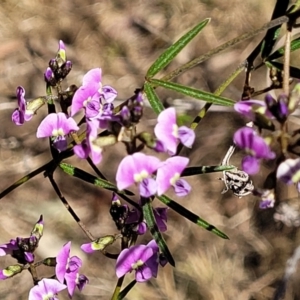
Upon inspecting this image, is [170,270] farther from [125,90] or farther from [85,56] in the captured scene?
[85,56]

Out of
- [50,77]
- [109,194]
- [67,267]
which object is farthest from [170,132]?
[109,194]

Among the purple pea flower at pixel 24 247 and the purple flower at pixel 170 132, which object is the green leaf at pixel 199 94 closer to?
the purple flower at pixel 170 132

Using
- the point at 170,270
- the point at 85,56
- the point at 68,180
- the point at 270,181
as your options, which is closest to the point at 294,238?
the point at 170,270

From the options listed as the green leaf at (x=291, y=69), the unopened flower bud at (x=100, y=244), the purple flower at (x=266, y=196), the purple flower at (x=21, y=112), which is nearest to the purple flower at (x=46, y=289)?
the unopened flower bud at (x=100, y=244)

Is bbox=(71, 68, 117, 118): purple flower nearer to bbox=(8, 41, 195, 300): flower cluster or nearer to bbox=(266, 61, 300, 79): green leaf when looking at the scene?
bbox=(8, 41, 195, 300): flower cluster

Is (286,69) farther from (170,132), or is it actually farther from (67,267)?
(67,267)

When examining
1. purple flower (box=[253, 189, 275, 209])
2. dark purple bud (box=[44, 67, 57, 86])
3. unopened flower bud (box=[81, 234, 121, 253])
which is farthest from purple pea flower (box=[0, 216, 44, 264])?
purple flower (box=[253, 189, 275, 209])
